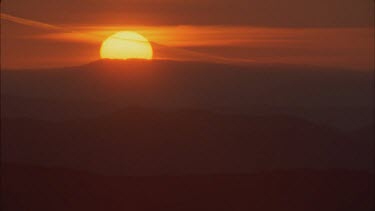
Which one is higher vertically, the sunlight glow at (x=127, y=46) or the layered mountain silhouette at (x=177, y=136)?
the sunlight glow at (x=127, y=46)

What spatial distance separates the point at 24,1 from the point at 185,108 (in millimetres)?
1245

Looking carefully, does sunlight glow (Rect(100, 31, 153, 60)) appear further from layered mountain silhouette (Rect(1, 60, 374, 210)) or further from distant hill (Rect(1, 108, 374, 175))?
distant hill (Rect(1, 108, 374, 175))

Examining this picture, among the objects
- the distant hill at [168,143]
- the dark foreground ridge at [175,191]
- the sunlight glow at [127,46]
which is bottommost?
the dark foreground ridge at [175,191]

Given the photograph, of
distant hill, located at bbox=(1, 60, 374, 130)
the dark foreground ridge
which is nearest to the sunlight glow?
distant hill, located at bbox=(1, 60, 374, 130)

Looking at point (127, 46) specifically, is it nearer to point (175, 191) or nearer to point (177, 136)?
point (177, 136)

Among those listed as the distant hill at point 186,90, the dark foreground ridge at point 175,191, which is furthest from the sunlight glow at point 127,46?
the dark foreground ridge at point 175,191

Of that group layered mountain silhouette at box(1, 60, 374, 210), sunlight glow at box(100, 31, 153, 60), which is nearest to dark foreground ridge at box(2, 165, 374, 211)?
layered mountain silhouette at box(1, 60, 374, 210)

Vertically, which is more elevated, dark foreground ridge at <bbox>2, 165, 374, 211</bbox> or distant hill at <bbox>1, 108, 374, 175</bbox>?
distant hill at <bbox>1, 108, 374, 175</bbox>

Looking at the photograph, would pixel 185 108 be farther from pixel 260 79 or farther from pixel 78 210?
pixel 78 210

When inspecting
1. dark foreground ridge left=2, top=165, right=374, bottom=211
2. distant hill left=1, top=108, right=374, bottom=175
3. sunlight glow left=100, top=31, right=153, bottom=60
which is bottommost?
dark foreground ridge left=2, top=165, right=374, bottom=211

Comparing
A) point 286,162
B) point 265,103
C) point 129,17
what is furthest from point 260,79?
point 129,17

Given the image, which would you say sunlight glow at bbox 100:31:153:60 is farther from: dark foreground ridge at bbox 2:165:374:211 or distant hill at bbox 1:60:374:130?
dark foreground ridge at bbox 2:165:374:211

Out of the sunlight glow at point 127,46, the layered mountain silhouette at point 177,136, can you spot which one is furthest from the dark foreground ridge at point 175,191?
the sunlight glow at point 127,46

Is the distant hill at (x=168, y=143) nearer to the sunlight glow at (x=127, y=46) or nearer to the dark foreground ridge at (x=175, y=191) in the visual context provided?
the dark foreground ridge at (x=175, y=191)
